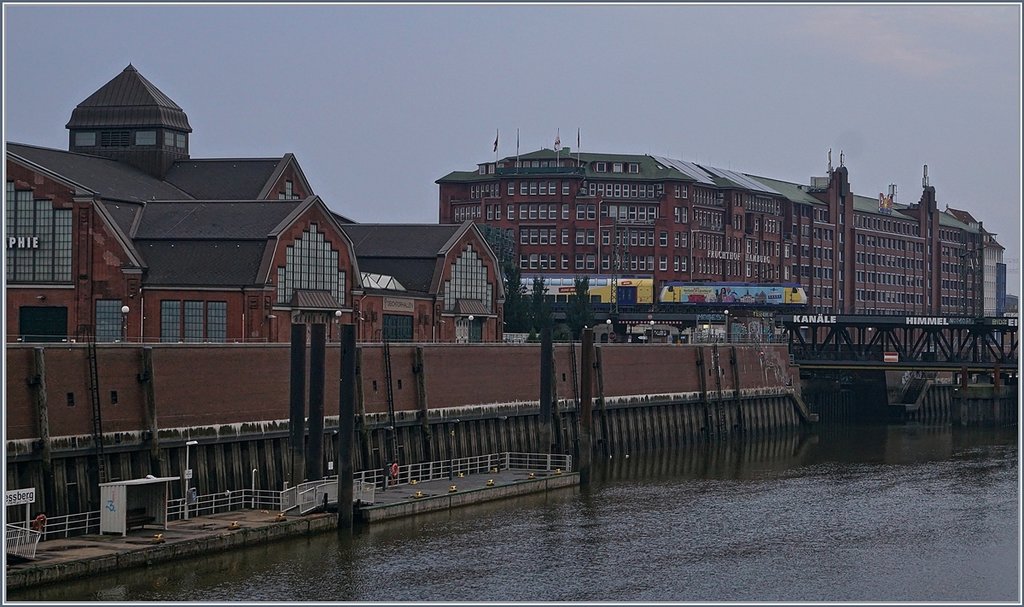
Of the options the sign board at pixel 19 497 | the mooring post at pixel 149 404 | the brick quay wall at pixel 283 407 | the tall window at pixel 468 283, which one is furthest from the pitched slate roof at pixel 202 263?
the sign board at pixel 19 497

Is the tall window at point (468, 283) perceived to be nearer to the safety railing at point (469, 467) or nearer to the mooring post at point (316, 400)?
the safety railing at point (469, 467)

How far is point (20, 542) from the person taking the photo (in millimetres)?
54562

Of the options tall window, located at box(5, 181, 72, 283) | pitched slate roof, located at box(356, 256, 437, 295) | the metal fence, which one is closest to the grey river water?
the metal fence

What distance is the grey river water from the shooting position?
56.7 meters

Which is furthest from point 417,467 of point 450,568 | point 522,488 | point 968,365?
point 968,365

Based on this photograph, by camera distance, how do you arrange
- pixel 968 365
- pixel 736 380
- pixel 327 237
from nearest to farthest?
pixel 327 237
pixel 736 380
pixel 968 365

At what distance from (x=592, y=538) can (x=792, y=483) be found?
26.8 metres

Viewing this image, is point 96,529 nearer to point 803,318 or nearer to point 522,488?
point 522,488

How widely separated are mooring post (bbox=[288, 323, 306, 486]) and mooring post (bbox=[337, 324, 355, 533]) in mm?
2210

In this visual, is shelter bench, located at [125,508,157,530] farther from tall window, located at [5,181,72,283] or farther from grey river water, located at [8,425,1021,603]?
tall window, located at [5,181,72,283]

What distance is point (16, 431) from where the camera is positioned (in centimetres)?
6088

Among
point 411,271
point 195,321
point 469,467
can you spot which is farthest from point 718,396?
point 195,321

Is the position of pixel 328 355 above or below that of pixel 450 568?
above

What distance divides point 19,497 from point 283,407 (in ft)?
70.5
